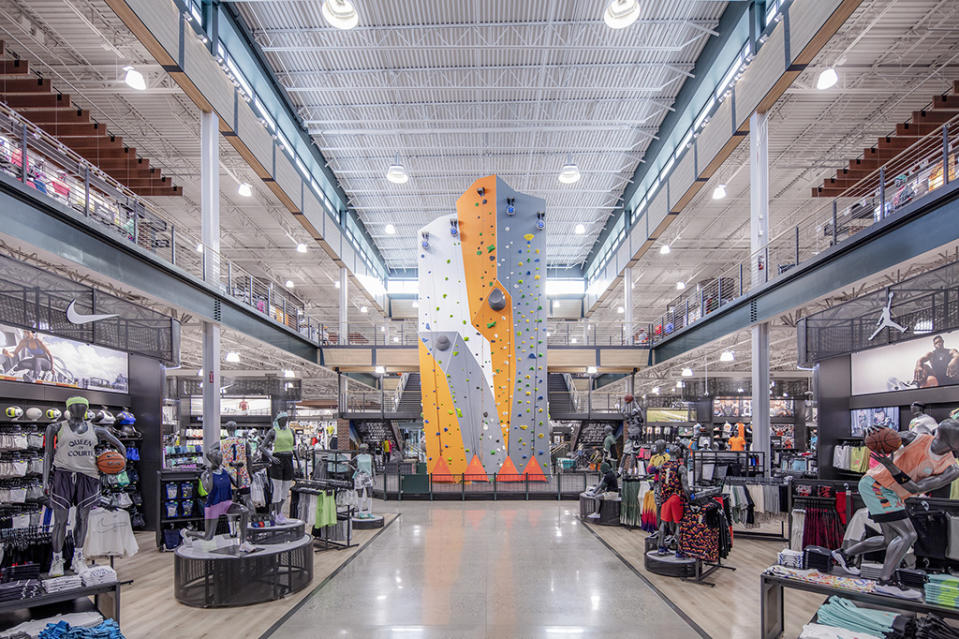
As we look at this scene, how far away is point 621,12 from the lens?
Result: 1105 centimetres

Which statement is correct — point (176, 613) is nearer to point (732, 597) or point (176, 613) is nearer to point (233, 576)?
point (233, 576)

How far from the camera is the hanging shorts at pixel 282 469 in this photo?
852 centimetres

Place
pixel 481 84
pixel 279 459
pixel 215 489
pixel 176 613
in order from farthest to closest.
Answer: pixel 481 84 → pixel 279 459 → pixel 215 489 → pixel 176 613

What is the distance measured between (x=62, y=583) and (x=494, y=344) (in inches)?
443

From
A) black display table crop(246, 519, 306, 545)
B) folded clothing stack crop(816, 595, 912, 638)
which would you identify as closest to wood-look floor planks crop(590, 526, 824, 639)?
folded clothing stack crop(816, 595, 912, 638)

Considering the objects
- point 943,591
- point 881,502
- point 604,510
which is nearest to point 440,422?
point 604,510

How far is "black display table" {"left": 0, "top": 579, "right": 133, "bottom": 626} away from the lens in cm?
446

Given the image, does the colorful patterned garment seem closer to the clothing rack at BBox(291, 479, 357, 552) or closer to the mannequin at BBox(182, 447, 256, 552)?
the mannequin at BBox(182, 447, 256, 552)

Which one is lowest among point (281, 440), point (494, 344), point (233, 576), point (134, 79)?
point (233, 576)

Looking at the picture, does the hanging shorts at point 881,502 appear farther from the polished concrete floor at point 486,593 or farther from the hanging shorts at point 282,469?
the hanging shorts at point 282,469

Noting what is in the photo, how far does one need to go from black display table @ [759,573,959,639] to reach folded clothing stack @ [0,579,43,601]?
5510 mm

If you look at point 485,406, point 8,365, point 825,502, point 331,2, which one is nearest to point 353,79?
point 331,2

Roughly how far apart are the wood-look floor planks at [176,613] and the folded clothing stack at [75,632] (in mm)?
1101

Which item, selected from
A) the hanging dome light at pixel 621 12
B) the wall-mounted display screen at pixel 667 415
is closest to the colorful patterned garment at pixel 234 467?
the hanging dome light at pixel 621 12
